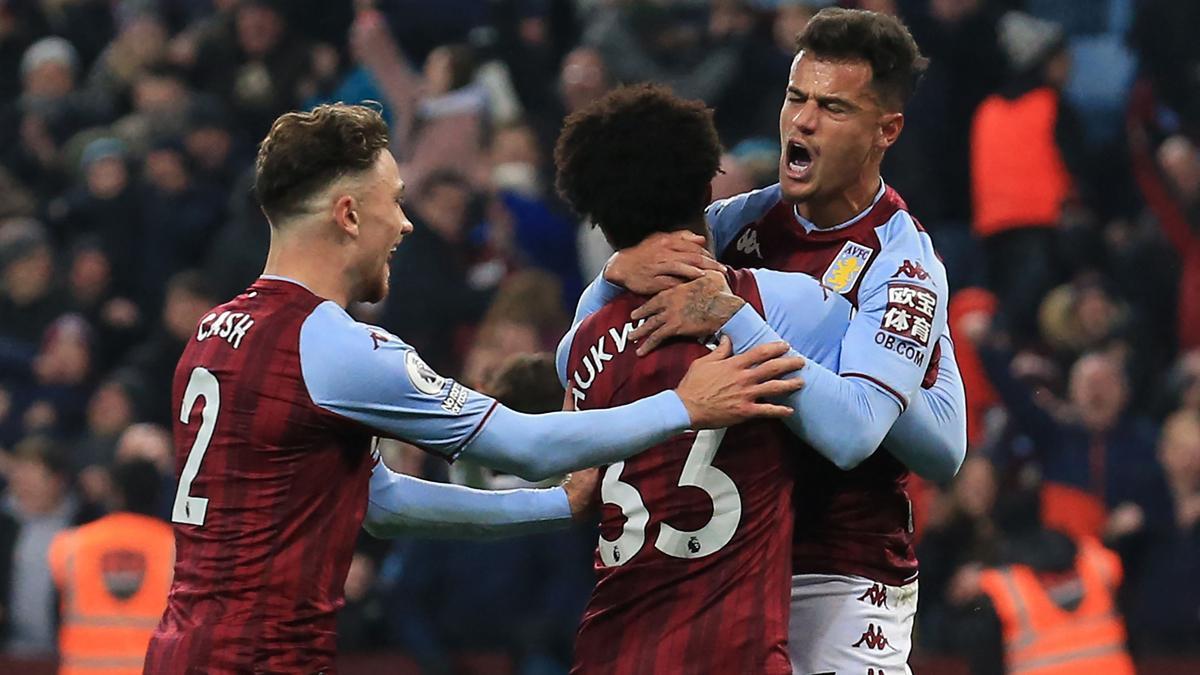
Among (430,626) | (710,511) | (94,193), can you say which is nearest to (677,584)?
(710,511)

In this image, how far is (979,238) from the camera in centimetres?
941

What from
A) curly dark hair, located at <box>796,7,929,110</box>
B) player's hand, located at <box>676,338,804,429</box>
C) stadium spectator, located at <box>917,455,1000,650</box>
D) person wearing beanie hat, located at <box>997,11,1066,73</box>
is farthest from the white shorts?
person wearing beanie hat, located at <box>997,11,1066,73</box>

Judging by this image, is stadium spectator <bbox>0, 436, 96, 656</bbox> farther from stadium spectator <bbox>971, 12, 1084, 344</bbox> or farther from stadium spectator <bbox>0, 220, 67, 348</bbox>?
stadium spectator <bbox>971, 12, 1084, 344</bbox>

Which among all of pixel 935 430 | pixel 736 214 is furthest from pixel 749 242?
pixel 935 430

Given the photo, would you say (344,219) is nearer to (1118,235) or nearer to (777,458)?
(777,458)

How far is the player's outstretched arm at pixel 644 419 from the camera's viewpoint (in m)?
4.07

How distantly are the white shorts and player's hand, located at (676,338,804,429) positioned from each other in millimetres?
623

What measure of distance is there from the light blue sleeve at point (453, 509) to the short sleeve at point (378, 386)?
0.47 metres

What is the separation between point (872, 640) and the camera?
4.57m

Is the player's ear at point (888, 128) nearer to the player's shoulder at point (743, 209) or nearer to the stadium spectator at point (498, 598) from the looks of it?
the player's shoulder at point (743, 209)

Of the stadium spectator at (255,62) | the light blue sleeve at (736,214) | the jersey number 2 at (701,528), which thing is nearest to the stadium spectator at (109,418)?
the stadium spectator at (255,62)

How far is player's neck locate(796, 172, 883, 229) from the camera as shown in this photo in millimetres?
4629

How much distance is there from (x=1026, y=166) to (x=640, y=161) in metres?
5.52

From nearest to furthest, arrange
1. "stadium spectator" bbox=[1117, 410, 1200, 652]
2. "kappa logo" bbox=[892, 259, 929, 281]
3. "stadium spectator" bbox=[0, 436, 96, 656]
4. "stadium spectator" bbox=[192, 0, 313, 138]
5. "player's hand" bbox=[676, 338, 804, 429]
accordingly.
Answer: "player's hand" bbox=[676, 338, 804, 429]
"kappa logo" bbox=[892, 259, 929, 281]
"stadium spectator" bbox=[1117, 410, 1200, 652]
"stadium spectator" bbox=[0, 436, 96, 656]
"stadium spectator" bbox=[192, 0, 313, 138]
